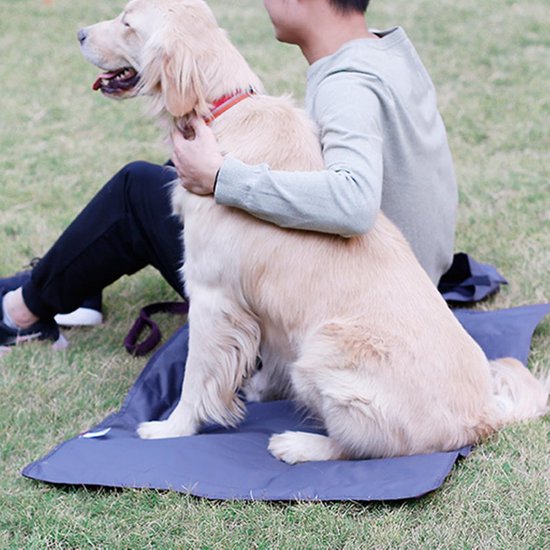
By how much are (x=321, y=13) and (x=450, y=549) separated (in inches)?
71.8

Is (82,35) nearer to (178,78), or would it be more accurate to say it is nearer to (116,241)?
(178,78)

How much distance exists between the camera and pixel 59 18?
30.6 feet

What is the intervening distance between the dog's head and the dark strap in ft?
3.87

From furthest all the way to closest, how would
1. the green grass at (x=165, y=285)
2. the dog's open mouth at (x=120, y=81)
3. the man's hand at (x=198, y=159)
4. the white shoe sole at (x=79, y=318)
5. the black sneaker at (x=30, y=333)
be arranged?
the white shoe sole at (x=79, y=318) < the black sneaker at (x=30, y=333) < the dog's open mouth at (x=120, y=81) < the man's hand at (x=198, y=159) < the green grass at (x=165, y=285)

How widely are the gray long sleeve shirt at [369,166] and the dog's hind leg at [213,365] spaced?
14.5 inches

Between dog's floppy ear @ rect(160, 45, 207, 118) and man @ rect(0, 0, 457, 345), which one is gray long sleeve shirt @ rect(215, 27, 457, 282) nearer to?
man @ rect(0, 0, 457, 345)

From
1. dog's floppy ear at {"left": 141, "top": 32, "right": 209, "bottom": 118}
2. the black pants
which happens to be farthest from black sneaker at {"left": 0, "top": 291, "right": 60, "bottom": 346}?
dog's floppy ear at {"left": 141, "top": 32, "right": 209, "bottom": 118}

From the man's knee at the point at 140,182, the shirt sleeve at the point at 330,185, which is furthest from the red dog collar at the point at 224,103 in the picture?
the man's knee at the point at 140,182

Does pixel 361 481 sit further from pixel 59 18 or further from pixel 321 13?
pixel 59 18

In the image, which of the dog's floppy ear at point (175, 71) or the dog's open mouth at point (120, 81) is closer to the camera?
the dog's floppy ear at point (175, 71)

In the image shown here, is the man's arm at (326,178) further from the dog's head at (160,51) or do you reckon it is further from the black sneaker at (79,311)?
the black sneaker at (79,311)

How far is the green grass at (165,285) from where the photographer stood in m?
2.49

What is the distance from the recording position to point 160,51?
9.04 ft

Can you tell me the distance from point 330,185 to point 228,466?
92 centimetres
